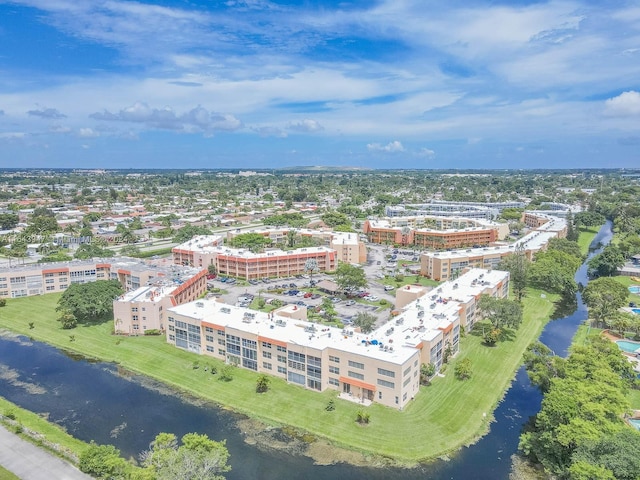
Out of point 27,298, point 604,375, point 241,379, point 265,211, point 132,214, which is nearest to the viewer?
point 604,375

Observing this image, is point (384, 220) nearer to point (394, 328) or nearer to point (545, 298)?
point (545, 298)

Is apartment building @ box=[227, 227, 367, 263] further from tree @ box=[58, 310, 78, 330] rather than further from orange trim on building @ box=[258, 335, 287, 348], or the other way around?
tree @ box=[58, 310, 78, 330]

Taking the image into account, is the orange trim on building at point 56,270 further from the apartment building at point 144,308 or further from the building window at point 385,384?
the building window at point 385,384

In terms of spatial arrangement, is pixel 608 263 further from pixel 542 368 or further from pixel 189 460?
pixel 189 460

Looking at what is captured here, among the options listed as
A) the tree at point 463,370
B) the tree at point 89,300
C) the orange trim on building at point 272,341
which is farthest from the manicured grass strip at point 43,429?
the tree at point 463,370

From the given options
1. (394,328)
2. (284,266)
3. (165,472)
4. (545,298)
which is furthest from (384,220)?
(165,472)
